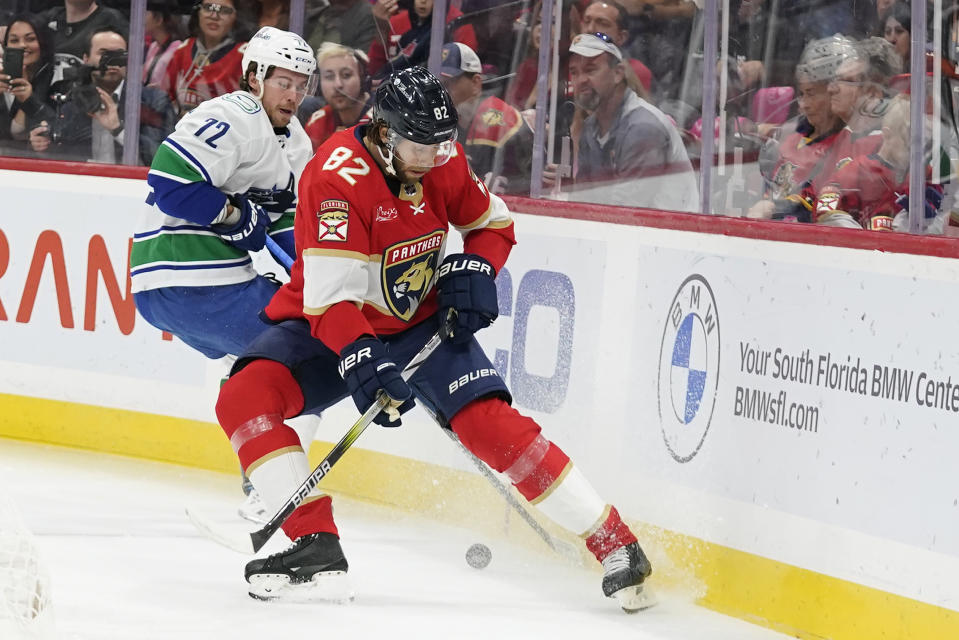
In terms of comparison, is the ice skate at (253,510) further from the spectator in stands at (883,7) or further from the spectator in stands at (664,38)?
the spectator in stands at (883,7)

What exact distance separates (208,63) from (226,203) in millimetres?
1472

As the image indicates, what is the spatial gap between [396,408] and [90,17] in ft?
8.75

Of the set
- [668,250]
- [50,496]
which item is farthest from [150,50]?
[668,250]

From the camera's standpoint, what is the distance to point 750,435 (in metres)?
3.51

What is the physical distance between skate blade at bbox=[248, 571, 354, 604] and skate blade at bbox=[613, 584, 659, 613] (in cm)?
62

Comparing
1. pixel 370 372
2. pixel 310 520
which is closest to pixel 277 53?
pixel 370 372

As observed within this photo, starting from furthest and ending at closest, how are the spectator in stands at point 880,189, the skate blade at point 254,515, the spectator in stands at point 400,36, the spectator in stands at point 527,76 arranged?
Result: the spectator in stands at point 400,36 < the spectator in stands at point 527,76 < the skate blade at point 254,515 < the spectator in stands at point 880,189

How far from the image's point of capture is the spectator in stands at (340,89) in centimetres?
510

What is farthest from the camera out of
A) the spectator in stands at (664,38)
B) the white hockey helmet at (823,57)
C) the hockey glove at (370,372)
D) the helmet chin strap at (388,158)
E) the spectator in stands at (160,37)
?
the spectator in stands at (160,37)

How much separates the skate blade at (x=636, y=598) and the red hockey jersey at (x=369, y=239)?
788 mm

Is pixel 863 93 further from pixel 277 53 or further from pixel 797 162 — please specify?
pixel 277 53

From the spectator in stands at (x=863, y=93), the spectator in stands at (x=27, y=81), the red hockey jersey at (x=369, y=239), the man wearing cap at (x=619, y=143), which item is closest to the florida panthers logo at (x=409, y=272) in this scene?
the red hockey jersey at (x=369, y=239)

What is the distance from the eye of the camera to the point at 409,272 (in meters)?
3.45

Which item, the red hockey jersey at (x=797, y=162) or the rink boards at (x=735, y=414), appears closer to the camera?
the rink boards at (x=735, y=414)
